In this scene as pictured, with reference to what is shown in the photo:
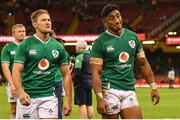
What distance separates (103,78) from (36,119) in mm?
1059

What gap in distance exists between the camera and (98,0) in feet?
159

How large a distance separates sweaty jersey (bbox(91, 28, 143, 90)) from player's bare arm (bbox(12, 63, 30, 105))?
100 centimetres

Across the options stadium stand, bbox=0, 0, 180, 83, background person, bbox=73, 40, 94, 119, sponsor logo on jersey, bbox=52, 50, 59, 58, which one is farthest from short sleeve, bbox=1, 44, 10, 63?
stadium stand, bbox=0, 0, 180, 83

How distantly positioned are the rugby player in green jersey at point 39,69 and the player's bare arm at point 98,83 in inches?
14.2

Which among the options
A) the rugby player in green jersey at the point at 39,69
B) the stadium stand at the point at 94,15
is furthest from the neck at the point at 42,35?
the stadium stand at the point at 94,15

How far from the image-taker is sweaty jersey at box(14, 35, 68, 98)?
277 inches

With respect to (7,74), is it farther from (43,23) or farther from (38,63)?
(43,23)

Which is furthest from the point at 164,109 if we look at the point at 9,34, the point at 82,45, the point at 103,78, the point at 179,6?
the point at 179,6

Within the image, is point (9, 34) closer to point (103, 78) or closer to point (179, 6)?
point (179, 6)

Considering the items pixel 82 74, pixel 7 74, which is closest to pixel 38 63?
pixel 7 74

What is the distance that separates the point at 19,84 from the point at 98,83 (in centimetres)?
104

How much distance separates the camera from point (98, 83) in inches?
284

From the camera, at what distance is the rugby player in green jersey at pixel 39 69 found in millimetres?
7043

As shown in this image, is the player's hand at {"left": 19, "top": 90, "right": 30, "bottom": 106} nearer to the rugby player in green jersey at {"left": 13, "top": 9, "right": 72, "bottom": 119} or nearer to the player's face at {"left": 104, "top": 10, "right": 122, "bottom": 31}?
the rugby player in green jersey at {"left": 13, "top": 9, "right": 72, "bottom": 119}
